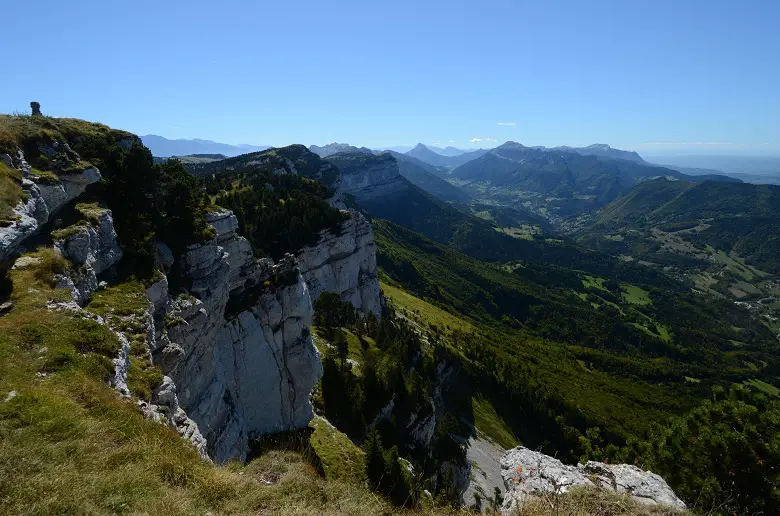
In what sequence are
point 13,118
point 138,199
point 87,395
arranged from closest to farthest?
point 87,395 < point 13,118 < point 138,199

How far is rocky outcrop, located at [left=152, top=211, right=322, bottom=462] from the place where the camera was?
32.0 m

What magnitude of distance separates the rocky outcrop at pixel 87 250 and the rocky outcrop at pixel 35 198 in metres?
1.90

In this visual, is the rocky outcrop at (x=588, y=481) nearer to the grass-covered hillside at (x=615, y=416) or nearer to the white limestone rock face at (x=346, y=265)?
the grass-covered hillside at (x=615, y=416)

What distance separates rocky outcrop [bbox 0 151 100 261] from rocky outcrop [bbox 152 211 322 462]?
1013 centimetres

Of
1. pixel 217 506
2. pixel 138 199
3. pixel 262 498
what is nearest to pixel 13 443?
pixel 217 506

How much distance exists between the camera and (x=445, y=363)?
119 metres

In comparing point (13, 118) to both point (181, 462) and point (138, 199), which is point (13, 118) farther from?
point (181, 462)

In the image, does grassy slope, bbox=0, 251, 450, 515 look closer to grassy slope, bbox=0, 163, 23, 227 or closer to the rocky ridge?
the rocky ridge

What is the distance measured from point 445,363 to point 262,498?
111m

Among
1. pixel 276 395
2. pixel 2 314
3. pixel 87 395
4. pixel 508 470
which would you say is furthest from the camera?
pixel 276 395

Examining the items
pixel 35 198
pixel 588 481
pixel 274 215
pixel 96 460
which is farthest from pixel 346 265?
pixel 96 460

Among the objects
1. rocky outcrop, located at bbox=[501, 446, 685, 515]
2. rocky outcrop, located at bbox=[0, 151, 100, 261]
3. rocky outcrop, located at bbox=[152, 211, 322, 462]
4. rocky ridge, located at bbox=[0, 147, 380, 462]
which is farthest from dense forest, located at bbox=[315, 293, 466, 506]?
rocky outcrop, located at bbox=[0, 151, 100, 261]

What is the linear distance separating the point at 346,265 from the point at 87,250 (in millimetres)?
88753

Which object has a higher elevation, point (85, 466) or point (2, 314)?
point (2, 314)
